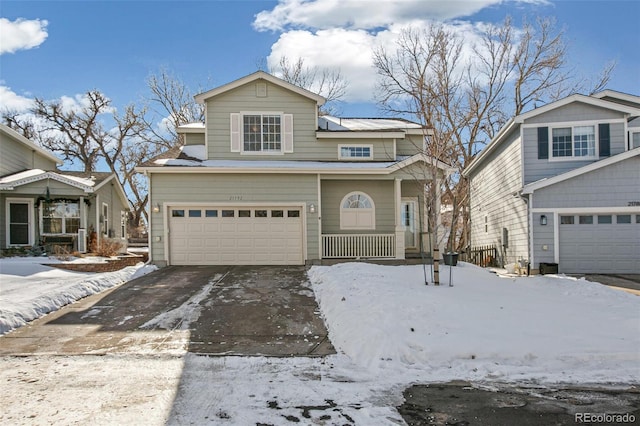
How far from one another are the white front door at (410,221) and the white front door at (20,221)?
14.2 metres

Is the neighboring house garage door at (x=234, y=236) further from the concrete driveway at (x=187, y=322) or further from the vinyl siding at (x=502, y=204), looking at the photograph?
the vinyl siding at (x=502, y=204)

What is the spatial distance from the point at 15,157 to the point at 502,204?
20.1 meters

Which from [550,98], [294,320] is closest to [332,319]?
[294,320]

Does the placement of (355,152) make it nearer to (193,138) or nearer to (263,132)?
(263,132)

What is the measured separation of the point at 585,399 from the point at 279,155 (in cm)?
1207

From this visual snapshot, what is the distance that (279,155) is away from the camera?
1495cm

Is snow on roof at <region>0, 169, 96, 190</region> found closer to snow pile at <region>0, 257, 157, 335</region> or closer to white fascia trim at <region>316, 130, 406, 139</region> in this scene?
snow pile at <region>0, 257, 157, 335</region>

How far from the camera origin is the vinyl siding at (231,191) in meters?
13.8

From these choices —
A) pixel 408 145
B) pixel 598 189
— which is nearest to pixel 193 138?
pixel 408 145

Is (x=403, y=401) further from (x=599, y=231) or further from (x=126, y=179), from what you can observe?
(x=126, y=179)

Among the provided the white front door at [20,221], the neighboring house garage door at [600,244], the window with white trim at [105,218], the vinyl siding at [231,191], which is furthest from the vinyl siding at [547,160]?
the white front door at [20,221]

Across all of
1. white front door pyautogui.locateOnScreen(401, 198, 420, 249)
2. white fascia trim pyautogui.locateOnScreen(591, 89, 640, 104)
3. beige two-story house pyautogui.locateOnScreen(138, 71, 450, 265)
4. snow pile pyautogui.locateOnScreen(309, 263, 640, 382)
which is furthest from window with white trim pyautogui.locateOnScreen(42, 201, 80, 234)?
white fascia trim pyautogui.locateOnScreen(591, 89, 640, 104)

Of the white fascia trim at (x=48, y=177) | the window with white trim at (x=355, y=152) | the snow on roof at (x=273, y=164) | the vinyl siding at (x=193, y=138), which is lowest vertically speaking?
the white fascia trim at (x=48, y=177)

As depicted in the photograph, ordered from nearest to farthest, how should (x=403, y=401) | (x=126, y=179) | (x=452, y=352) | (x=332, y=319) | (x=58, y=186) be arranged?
(x=403, y=401)
(x=452, y=352)
(x=332, y=319)
(x=58, y=186)
(x=126, y=179)
